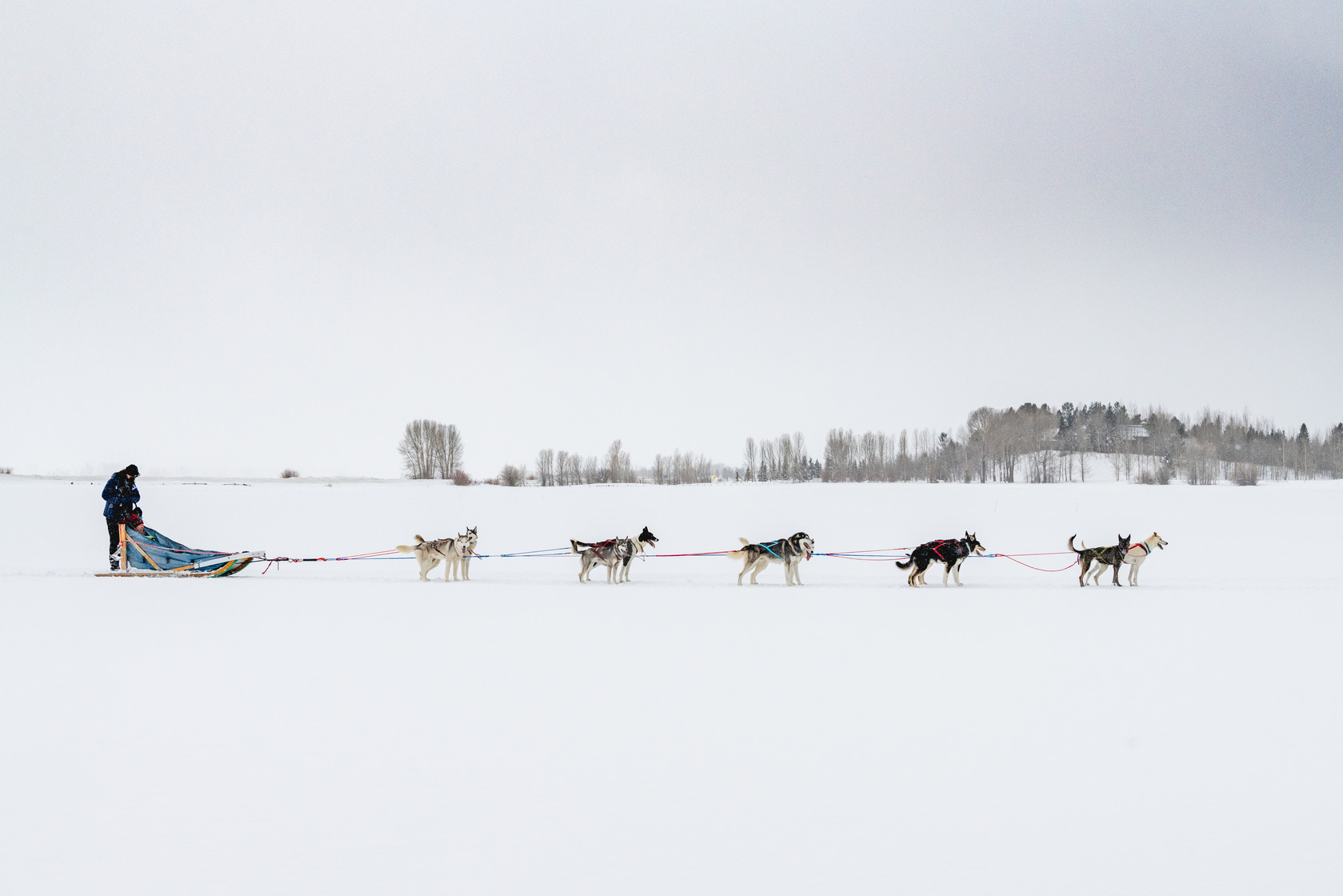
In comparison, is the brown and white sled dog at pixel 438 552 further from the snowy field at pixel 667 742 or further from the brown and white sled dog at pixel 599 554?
the brown and white sled dog at pixel 599 554

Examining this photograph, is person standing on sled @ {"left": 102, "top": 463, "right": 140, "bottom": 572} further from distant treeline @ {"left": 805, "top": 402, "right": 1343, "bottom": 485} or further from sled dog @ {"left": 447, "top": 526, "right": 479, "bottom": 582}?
distant treeline @ {"left": 805, "top": 402, "right": 1343, "bottom": 485}

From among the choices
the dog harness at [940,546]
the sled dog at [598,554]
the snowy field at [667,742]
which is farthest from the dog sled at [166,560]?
the dog harness at [940,546]

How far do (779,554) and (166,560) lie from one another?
9.32 metres

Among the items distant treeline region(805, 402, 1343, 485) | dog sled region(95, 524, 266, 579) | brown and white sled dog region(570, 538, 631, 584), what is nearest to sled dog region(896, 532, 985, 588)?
brown and white sled dog region(570, 538, 631, 584)

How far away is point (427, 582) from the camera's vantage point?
10578mm

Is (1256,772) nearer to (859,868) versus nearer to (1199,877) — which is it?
(1199,877)

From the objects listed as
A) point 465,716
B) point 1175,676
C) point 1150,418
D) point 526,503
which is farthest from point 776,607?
point 1150,418

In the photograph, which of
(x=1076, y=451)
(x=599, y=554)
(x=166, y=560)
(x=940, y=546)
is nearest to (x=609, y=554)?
(x=599, y=554)

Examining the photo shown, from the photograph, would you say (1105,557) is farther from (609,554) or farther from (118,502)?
(118,502)

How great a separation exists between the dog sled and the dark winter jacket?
184mm

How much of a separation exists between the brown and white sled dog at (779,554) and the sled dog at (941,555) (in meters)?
1.44

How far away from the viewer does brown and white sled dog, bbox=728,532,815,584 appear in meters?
10.7

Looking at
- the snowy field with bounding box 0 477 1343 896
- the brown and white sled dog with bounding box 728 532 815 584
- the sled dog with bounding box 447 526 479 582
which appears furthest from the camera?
the sled dog with bounding box 447 526 479 582

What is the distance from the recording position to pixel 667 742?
4.04 meters
